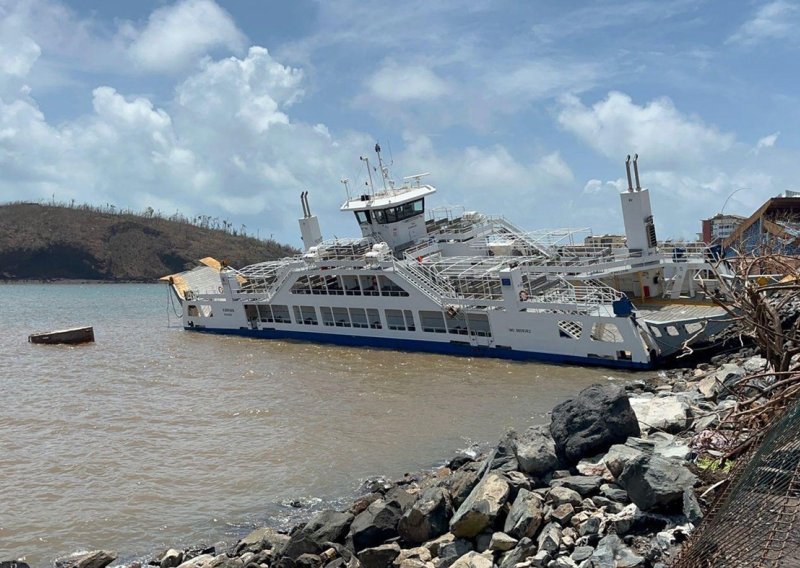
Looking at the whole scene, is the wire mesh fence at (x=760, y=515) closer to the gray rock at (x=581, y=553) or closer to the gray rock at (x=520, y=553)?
the gray rock at (x=581, y=553)

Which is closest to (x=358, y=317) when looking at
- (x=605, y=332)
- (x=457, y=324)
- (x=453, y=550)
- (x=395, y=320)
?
(x=395, y=320)

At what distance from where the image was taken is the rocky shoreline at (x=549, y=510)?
829cm

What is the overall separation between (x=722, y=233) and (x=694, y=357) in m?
17.1

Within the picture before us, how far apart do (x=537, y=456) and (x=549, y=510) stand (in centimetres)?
144

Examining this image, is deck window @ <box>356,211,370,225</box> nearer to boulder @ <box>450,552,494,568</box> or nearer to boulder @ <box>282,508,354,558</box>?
boulder @ <box>282,508,354,558</box>

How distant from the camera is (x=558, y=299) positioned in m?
25.8

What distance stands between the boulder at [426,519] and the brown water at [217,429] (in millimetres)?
3962

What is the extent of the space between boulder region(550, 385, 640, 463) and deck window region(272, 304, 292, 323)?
24953mm

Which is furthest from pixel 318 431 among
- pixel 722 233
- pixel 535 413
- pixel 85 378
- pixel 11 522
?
pixel 722 233

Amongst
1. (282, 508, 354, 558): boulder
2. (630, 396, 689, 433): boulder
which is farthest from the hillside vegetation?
(630, 396, 689, 433): boulder

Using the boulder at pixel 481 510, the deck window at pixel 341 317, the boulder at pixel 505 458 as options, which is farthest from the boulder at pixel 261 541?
the deck window at pixel 341 317

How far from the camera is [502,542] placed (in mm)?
8984

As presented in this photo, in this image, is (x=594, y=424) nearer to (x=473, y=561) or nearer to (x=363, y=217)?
(x=473, y=561)

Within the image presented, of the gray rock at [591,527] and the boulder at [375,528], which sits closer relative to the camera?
the gray rock at [591,527]
